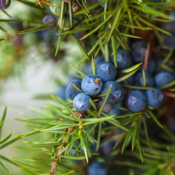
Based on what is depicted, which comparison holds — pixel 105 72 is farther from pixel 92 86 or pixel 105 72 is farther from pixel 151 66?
pixel 151 66

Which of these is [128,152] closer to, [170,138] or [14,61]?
[170,138]

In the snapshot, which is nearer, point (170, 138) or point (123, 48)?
point (123, 48)

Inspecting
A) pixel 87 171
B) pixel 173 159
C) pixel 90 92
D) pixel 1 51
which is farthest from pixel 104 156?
pixel 1 51

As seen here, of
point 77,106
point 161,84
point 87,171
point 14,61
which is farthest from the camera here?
point 14,61

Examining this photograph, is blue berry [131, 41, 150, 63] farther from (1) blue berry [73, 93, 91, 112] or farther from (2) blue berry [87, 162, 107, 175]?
(2) blue berry [87, 162, 107, 175]

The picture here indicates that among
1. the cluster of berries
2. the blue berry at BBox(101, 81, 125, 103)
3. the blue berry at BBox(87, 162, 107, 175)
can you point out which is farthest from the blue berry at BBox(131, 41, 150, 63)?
the blue berry at BBox(87, 162, 107, 175)

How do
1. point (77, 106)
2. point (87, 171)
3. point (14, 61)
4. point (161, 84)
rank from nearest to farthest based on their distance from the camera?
1. point (77, 106)
2. point (161, 84)
3. point (87, 171)
4. point (14, 61)

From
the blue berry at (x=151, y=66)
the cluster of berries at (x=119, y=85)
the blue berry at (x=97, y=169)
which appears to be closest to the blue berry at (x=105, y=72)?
the cluster of berries at (x=119, y=85)
